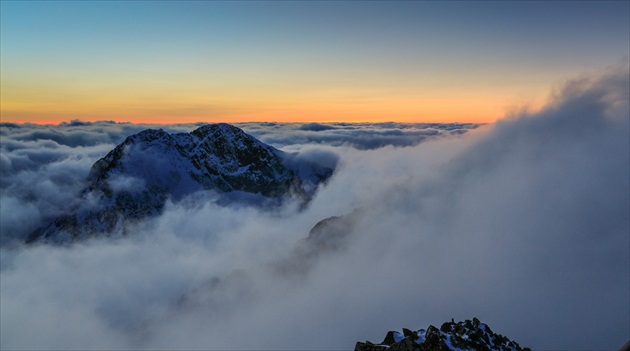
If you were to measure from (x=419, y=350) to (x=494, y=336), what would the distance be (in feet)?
53.6

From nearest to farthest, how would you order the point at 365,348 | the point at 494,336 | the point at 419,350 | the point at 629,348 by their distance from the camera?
1. the point at 629,348
2. the point at 419,350
3. the point at 365,348
4. the point at 494,336

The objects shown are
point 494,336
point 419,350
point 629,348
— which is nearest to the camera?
point 629,348

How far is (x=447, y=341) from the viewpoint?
46500 mm

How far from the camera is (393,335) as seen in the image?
4925 centimetres

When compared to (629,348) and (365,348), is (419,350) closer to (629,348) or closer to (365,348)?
(365,348)

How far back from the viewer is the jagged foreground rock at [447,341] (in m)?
45.4

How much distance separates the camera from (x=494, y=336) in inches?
2167

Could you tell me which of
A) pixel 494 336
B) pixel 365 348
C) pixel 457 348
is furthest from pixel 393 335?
pixel 494 336

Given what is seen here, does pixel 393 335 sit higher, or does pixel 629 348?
pixel 629 348

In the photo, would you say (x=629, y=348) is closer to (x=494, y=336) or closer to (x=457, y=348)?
(x=457, y=348)

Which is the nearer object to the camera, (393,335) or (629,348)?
(629,348)

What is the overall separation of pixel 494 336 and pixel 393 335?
16.1 meters

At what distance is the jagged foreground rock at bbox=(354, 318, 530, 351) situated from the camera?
45438 millimetres

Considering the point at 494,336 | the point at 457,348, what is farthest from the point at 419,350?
the point at 494,336
